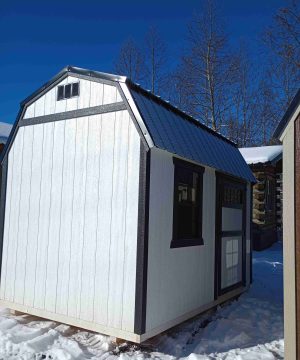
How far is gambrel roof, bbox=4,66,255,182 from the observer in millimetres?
4547

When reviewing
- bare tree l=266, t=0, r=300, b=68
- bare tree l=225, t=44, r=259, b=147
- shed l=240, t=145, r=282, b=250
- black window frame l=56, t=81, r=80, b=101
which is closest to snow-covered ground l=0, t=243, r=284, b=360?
black window frame l=56, t=81, r=80, b=101

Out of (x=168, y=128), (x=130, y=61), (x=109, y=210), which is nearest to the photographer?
(x=109, y=210)

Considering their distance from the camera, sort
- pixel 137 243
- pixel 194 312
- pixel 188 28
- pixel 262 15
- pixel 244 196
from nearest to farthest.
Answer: pixel 137 243
pixel 194 312
pixel 244 196
pixel 262 15
pixel 188 28

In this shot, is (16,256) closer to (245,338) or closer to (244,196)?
(245,338)

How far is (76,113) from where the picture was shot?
17.0 ft

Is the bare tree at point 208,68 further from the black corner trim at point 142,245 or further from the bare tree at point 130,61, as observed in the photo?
the black corner trim at point 142,245

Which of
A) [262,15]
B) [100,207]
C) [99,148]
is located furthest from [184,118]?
[262,15]

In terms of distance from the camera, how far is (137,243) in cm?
433

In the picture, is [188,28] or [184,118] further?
[188,28]

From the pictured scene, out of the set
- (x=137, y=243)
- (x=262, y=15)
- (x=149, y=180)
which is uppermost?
(x=262, y=15)

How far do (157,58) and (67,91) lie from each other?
54.9 ft

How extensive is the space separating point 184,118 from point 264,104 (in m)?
17.4

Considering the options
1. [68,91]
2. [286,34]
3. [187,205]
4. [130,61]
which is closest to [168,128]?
[187,205]

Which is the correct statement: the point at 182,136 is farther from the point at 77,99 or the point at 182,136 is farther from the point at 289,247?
the point at 289,247
